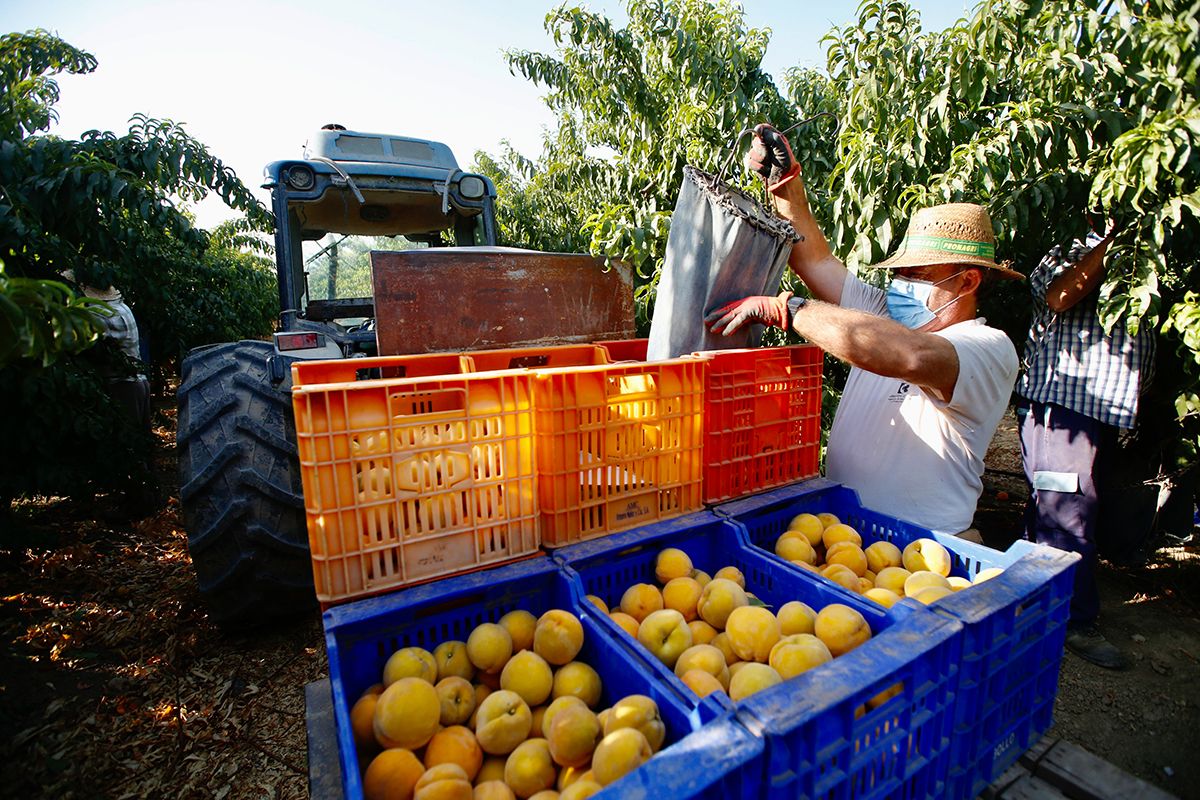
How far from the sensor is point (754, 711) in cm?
99

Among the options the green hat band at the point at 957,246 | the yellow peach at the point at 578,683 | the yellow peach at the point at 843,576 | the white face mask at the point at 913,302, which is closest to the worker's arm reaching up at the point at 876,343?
the white face mask at the point at 913,302

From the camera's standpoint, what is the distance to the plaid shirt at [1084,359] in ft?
10.1

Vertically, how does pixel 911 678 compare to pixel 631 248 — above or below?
below

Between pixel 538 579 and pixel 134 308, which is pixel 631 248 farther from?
pixel 134 308

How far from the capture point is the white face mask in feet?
8.23

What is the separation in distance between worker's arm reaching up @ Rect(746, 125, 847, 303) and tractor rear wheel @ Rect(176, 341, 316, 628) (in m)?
2.53

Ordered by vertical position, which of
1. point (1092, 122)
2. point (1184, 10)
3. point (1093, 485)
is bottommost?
point (1093, 485)

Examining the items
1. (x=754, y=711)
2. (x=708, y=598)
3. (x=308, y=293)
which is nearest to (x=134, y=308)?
(x=308, y=293)

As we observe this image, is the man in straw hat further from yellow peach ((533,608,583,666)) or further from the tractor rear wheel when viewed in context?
the tractor rear wheel

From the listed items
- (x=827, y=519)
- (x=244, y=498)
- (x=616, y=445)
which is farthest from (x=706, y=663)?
(x=244, y=498)

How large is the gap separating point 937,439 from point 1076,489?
1.64 m

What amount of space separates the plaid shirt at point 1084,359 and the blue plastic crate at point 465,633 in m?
3.11

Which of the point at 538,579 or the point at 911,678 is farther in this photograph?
the point at 538,579

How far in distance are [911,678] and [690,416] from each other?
99 cm
